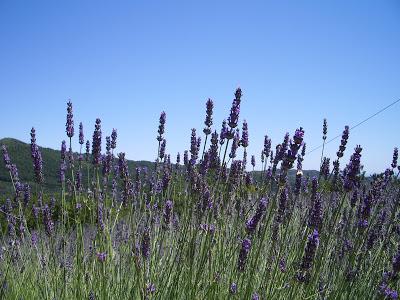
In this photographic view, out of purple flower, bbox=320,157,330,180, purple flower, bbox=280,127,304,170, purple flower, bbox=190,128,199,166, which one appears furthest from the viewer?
purple flower, bbox=320,157,330,180

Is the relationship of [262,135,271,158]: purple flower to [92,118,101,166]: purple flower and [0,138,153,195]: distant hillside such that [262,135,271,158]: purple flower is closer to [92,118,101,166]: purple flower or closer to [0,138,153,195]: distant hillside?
[92,118,101,166]: purple flower

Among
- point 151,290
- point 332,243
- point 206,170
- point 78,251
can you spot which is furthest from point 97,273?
point 332,243

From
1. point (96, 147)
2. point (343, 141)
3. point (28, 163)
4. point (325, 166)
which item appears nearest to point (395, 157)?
point (325, 166)

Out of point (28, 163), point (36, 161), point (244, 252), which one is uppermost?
point (28, 163)

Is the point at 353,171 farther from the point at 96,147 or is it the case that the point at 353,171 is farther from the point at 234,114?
the point at 96,147

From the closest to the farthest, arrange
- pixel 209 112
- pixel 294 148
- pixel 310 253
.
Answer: pixel 294 148 → pixel 310 253 → pixel 209 112

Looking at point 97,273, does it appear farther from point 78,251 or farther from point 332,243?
point 332,243

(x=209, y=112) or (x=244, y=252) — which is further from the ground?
(x=209, y=112)

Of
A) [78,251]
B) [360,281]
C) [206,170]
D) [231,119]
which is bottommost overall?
[360,281]

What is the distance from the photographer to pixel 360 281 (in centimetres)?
311

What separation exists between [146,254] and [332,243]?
255 centimetres

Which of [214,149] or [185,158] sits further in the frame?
[185,158]

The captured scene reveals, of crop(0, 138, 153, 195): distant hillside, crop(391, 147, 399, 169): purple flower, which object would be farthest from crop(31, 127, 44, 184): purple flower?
crop(0, 138, 153, 195): distant hillside

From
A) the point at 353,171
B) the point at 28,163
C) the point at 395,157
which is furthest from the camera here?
the point at 28,163
